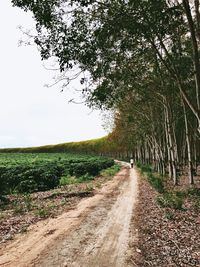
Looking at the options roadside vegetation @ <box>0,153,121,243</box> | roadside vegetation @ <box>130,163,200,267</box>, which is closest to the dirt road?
roadside vegetation @ <box>130,163,200,267</box>

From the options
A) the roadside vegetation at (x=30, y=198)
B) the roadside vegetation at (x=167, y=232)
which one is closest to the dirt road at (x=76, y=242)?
the roadside vegetation at (x=167, y=232)

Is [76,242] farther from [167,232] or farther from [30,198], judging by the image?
[30,198]

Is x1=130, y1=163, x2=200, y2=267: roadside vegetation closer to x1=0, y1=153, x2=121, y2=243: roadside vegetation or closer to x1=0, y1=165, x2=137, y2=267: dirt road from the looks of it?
x1=0, y1=165, x2=137, y2=267: dirt road

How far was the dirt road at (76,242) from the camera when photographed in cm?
845

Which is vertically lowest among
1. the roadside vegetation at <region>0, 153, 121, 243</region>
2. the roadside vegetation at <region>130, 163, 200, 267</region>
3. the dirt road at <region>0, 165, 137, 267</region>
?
the roadside vegetation at <region>130, 163, 200, 267</region>

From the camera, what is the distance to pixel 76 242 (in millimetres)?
10055

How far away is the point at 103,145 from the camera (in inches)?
4577

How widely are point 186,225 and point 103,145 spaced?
103426 mm

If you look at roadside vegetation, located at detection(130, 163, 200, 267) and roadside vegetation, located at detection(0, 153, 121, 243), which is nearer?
roadside vegetation, located at detection(130, 163, 200, 267)

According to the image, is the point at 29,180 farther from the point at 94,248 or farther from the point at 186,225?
the point at 94,248

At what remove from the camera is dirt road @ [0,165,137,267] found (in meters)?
8.45

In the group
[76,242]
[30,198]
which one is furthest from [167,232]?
[30,198]

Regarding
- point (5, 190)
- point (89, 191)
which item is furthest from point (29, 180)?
point (89, 191)

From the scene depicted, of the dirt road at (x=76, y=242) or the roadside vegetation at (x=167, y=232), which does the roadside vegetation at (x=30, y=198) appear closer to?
the dirt road at (x=76, y=242)
